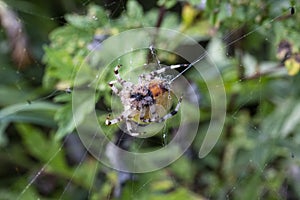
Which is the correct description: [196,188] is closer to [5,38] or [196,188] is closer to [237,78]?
[237,78]

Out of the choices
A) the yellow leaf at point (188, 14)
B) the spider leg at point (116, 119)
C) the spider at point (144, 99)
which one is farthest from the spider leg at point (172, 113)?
the yellow leaf at point (188, 14)

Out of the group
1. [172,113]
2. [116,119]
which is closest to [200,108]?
[172,113]

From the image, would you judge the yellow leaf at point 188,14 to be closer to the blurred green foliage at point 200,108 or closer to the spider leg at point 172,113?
the blurred green foliage at point 200,108

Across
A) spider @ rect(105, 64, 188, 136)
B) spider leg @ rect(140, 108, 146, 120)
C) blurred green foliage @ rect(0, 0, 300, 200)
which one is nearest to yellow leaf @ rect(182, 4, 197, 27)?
blurred green foliage @ rect(0, 0, 300, 200)

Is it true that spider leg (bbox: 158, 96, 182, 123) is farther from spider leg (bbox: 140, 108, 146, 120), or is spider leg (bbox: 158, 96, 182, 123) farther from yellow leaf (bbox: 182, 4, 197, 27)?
yellow leaf (bbox: 182, 4, 197, 27)

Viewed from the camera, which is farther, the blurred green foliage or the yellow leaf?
the yellow leaf
